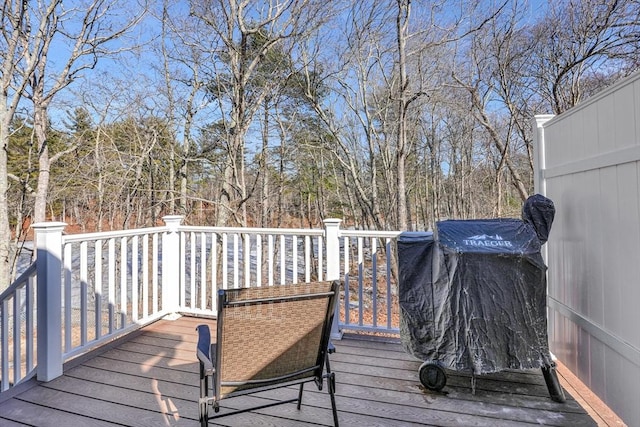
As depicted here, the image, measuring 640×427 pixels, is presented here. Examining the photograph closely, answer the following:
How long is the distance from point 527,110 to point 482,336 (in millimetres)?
8743

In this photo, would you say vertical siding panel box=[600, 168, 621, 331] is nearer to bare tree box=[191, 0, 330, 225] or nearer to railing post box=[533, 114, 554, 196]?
railing post box=[533, 114, 554, 196]

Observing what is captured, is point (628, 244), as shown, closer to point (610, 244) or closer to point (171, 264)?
point (610, 244)

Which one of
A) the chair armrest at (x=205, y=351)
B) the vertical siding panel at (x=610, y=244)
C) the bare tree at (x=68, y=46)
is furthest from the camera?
the bare tree at (x=68, y=46)

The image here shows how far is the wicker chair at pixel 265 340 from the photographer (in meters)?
1.63

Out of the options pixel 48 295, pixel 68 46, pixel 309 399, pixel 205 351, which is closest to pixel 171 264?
pixel 48 295

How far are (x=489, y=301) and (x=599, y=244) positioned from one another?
28.2 inches

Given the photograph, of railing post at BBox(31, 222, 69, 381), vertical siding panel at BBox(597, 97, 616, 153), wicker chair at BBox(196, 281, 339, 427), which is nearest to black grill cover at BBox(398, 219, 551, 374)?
vertical siding panel at BBox(597, 97, 616, 153)

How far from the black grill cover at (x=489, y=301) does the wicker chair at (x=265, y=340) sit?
2.92 ft

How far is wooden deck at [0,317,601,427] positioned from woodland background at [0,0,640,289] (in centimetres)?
487

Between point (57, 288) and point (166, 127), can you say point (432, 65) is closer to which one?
point (166, 127)

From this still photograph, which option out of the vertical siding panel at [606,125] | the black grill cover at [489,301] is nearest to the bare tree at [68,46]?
the black grill cover at [489,301]

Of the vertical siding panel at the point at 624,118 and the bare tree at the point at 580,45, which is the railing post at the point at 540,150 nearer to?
the vertical siding panel at the point at 624,118

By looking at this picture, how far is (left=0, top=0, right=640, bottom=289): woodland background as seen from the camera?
7332 mm

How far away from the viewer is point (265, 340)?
1.72 meters
